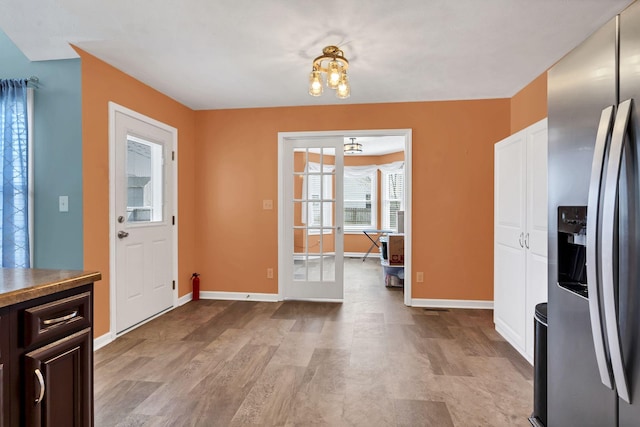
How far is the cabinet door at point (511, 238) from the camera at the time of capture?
106 inches

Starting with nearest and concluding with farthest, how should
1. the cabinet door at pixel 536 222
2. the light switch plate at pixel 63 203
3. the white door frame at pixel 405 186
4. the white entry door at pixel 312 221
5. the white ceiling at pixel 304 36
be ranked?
the white ceiling at pixel 304 36 < the cabinet door at pixel 536 222 < the light switch plate at pixel 63 203 < the white door frame at pixel 405 186 < the white entry door at pixel 312 221

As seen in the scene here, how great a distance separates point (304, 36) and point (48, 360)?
238 centimetres

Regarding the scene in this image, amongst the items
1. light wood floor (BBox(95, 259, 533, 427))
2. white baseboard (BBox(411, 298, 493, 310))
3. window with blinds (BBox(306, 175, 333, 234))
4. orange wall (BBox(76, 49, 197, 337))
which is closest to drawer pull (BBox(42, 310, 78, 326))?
light wood floor (BBox(95, 259, 533, 427))

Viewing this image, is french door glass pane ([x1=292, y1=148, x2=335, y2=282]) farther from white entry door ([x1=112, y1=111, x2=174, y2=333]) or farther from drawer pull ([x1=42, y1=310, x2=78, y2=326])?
drawer pull ([x1=42, y1=310, x2=78, y2=326])

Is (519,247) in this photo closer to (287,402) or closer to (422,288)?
(422,288)

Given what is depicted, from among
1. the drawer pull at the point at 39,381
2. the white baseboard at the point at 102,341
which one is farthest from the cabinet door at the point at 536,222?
A: the white baseboard at the point at 102,341

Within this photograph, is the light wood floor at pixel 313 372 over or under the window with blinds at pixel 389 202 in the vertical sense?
under

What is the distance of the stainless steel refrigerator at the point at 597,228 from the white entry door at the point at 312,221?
2991mm

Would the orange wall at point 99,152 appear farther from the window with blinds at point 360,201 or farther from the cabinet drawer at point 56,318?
the window with blinds at point 360,201

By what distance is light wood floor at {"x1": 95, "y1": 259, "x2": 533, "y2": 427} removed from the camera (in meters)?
1.92

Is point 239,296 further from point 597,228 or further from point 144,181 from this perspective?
point 597,228

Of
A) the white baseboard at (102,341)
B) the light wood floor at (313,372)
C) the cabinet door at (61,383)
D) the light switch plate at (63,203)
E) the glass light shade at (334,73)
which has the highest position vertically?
the glass light shade at (334,73)

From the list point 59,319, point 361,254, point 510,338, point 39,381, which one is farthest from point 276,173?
point 361,254

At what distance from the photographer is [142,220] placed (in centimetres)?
346
